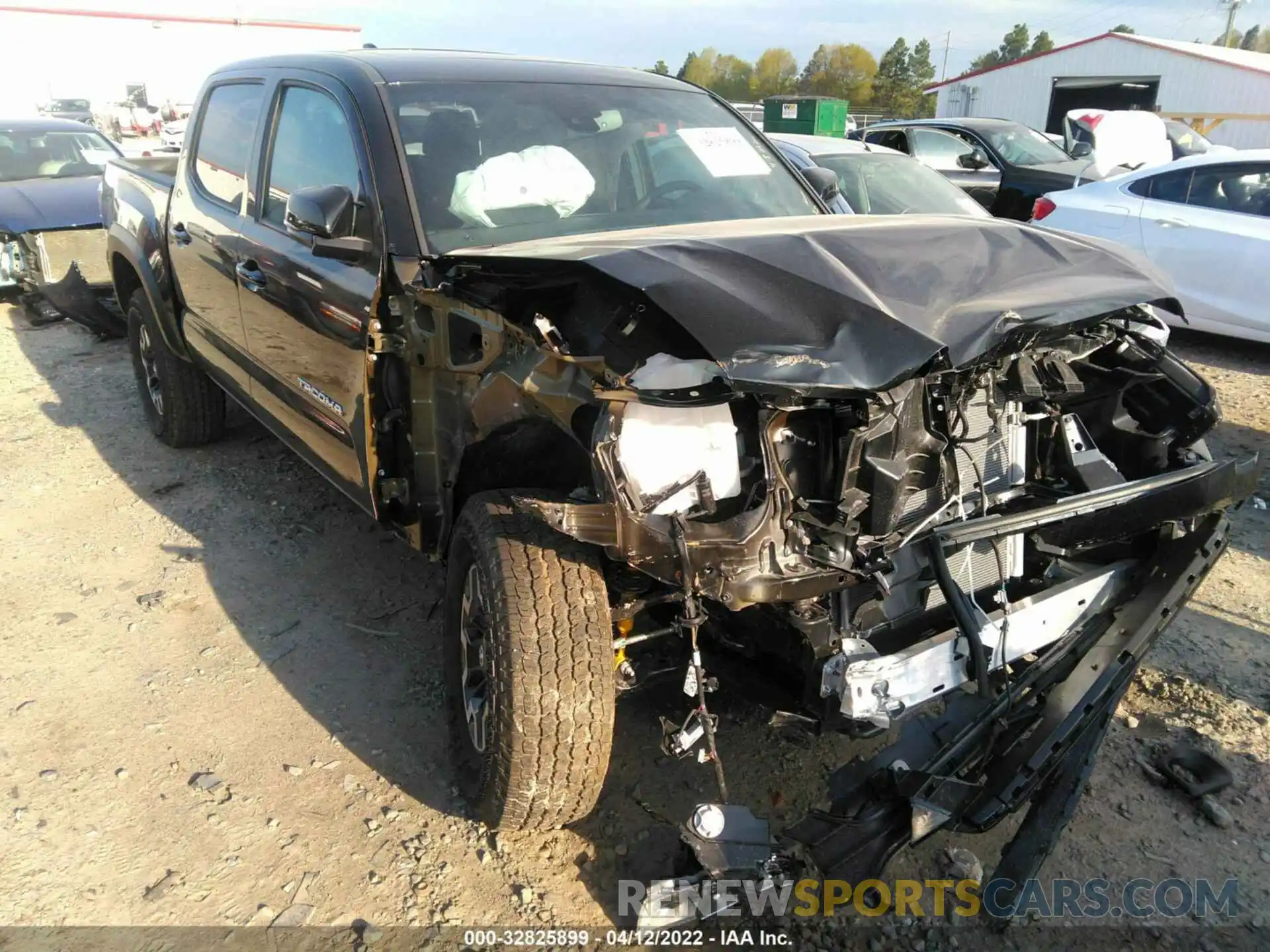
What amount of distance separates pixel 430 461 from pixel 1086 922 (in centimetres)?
214

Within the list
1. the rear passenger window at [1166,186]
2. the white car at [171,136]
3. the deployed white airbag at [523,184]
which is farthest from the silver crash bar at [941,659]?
the white car at [171,136]

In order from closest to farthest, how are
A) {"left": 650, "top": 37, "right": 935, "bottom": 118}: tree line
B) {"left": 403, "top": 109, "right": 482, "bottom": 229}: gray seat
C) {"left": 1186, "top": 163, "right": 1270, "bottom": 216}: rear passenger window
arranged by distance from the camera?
{"left": 403, "top": 109, "right": 482, "bottom": 229}: gray seat → {"left": 1186, "top": 163, "right": 1270, "bottom": 216}: rear passenger window → {"left": 650, "top": 37, "right": 935, "bottom": 118}: tree line

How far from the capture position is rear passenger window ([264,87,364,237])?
10.0 feet

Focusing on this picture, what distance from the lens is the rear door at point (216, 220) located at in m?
3.83

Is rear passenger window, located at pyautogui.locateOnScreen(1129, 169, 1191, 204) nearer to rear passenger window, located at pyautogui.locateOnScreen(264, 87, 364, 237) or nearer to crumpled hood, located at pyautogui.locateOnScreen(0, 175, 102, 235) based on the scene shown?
rear passenger window, located at pyautogui.locateOnScreen(264, 87, 364, 237)

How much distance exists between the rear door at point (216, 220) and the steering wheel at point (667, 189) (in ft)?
5.54

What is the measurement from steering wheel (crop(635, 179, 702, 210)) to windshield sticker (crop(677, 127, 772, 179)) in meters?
0.13

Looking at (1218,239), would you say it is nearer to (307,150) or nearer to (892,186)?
(892,186)

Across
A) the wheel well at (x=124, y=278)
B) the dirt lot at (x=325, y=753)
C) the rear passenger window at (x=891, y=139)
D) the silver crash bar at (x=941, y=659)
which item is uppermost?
the rear passenger window at (x=891, y=139)

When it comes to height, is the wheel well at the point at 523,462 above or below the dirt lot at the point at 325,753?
above

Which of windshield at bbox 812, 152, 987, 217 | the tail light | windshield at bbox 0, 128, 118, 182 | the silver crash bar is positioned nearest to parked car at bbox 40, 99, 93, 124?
windshield at bbox 0, 128, 118, 182

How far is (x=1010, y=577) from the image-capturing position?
2.67m

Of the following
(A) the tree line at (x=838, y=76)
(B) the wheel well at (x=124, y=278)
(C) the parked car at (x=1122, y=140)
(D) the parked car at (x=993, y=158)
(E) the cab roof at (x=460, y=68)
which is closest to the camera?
(E) the cab roof at (x=460, y=68)

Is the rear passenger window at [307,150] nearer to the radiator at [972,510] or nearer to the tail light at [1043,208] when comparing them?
the radiator at [972,510]
